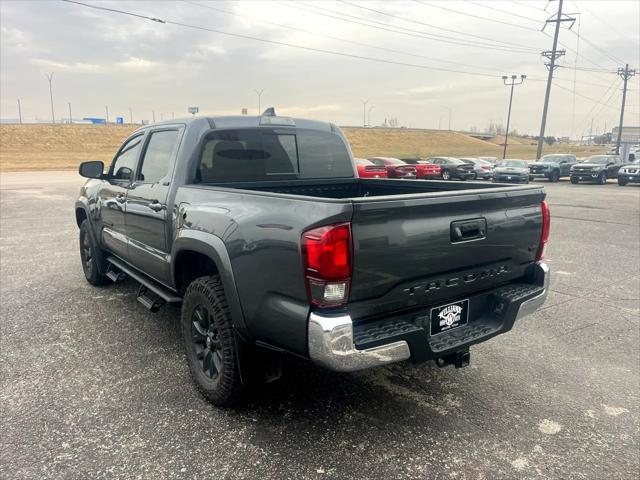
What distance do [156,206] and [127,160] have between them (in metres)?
1.30

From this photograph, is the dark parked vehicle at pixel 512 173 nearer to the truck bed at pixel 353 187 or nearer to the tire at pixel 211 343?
the truck bed at pixel 353 187

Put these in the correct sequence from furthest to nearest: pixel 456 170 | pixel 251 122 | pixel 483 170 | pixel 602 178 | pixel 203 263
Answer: pixel 483 170 → pixel 456 170 → pixel 602 178 → pixel 251 122 → pixel 203 263

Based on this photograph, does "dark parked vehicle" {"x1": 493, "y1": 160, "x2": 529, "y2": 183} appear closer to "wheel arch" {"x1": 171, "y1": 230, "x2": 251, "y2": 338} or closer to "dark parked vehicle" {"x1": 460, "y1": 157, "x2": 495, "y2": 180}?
"dark parked vehicle" {"x1": 460, "y1": 157, "x2": 495, "y2": 180}

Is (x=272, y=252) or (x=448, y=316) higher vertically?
(x=272, y=252)

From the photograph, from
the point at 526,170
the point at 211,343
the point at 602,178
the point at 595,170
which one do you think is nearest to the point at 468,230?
the point at 211,343

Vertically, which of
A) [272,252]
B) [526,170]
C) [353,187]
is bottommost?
[526,170]

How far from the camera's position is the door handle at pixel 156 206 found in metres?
3.73

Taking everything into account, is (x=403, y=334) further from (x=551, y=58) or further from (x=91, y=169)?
(x=551, y=58)

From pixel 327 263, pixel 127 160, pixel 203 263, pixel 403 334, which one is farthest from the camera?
pixel 127 160

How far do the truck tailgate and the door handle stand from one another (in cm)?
197

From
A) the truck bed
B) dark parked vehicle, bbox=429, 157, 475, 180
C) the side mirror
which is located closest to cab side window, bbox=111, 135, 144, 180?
the side mirror

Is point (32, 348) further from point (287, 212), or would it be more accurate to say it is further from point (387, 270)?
point (387, 270)

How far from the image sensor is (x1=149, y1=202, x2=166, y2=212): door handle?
12.2ft

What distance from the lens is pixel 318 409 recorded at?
3162mm
